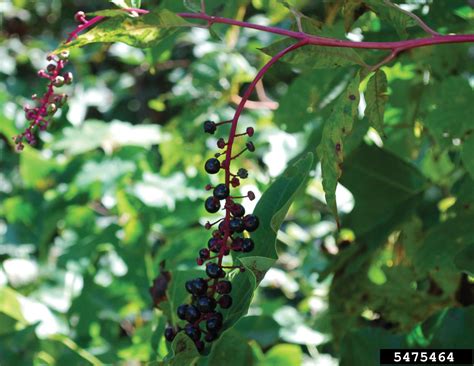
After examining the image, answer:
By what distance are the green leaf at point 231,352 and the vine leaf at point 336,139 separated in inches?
9.2

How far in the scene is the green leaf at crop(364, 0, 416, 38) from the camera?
0.60m

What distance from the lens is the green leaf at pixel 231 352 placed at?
29.4 inches

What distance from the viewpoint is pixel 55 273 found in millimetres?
1447

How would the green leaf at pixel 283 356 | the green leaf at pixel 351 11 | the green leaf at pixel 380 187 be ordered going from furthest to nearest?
the green leaf at pixel 283 356, the green leaf at pixel 380 187, the green leaf at pixel 351 11

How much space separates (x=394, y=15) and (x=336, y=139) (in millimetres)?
113

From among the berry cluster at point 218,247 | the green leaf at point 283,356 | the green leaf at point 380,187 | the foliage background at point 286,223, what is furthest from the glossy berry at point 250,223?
the green leaf at point 283,356

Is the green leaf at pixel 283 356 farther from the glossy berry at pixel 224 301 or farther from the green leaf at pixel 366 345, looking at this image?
the glossy berry at pixel 224 301

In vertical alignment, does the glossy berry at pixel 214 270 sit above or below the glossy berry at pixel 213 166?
below

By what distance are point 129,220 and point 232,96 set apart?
0.97 ft

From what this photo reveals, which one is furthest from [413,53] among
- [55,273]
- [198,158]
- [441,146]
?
[55,273]

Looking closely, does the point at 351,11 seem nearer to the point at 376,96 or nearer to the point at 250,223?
the point at 376,96

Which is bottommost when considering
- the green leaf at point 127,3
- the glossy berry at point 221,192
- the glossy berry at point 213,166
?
the glossy berry at point 221,192

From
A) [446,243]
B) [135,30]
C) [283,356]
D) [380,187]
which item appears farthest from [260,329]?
[135,30]

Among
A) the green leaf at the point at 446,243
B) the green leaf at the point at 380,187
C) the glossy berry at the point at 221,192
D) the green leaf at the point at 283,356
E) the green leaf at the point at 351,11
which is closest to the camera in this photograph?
the glossy berry at the point at 221,192
